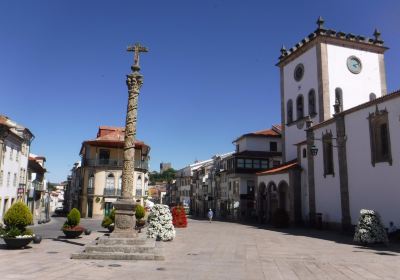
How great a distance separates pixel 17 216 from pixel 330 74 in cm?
3147

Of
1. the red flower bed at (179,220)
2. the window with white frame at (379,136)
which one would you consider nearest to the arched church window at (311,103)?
the window with white frame at (379,136)

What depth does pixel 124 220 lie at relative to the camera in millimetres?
16703

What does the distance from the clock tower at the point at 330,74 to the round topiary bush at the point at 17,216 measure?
2866cm

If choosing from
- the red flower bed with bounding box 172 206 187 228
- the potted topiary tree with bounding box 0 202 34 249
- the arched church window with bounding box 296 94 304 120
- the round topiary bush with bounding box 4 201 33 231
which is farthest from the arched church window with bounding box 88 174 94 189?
the round topiary bush with bounding box 4 201 33 231

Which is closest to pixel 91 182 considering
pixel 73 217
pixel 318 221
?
pixel 318 221

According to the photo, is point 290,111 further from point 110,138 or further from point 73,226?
point 73,226

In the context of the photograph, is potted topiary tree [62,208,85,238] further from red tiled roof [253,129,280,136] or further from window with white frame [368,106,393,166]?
red tiled roof [253,129,280,136]

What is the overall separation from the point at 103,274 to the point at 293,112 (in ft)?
115

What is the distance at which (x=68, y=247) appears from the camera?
1789 cm

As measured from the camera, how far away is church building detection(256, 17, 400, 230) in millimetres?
25250

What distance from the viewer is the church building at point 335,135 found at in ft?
82.8

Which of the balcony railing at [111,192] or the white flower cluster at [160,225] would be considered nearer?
the white flower cluster at [160,225]

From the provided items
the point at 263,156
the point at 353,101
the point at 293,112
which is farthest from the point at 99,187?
the point at 353,101

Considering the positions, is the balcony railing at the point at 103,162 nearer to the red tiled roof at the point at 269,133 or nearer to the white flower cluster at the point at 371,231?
the red tiled roof at the point at 269,133
